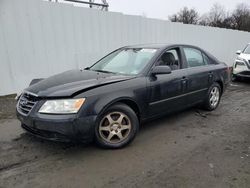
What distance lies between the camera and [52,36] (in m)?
7.33

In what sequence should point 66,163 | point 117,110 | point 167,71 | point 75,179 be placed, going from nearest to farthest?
1. point 75,179
2. point 66,163
3. point 117,110
4. point 167,71

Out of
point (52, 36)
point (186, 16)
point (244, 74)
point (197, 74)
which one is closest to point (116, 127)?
point (197, 74)

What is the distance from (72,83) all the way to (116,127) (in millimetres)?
913

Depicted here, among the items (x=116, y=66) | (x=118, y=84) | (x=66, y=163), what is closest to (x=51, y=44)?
(x=116, y=66)

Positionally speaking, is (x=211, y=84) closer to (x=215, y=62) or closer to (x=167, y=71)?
(x=215, y=62)

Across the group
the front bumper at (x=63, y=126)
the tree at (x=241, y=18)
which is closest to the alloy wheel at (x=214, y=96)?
the front bumper at (x=63, y=126)

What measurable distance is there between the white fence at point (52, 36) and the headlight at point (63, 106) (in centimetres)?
401

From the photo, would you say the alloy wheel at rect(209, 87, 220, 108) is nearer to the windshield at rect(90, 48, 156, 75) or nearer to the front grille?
the windshield at rect(90, 48, 156, 75)

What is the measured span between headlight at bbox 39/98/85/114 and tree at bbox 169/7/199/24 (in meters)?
42.3

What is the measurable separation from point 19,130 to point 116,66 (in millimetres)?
2095

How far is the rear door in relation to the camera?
5051 mm

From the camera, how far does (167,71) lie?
4148 millimetres

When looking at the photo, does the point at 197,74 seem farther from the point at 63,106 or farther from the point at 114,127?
the point at 63,106

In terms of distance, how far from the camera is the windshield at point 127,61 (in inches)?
173
